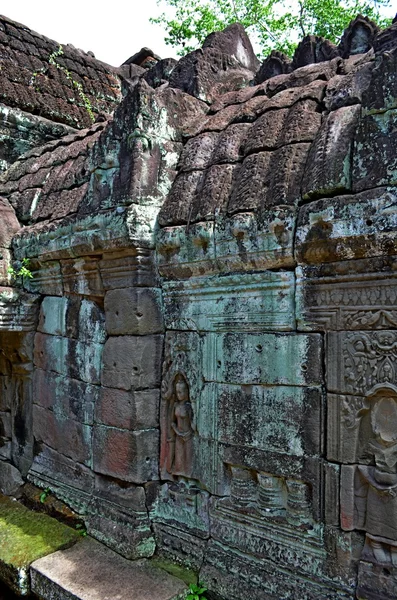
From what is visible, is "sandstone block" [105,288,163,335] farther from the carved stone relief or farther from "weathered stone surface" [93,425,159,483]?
"weathered stone surface" [93,425,159,483]

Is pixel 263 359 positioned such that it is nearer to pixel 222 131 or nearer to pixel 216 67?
pixel 222 131

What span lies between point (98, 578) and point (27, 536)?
0.99 meters

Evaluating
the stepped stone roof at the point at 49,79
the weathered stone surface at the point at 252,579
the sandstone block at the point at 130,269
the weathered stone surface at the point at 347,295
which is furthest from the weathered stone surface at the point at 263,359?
the stepped stone roof at the point at 49,79

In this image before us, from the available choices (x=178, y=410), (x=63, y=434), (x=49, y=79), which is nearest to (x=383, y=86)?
(x=178, y=410)

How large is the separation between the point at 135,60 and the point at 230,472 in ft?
21.7

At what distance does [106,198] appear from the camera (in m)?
3.88

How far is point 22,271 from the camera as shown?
4.75 m

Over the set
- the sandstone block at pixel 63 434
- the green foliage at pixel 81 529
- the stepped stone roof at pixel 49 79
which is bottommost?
the green foliage at pixel 81 529

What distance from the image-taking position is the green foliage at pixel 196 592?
10.5 ft

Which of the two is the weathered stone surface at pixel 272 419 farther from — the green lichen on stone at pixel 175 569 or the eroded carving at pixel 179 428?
the green lichen on stone at pixel 175 569

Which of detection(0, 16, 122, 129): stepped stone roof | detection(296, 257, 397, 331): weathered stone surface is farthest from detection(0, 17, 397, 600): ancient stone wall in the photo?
detection(0, 16, 122, 129): stepped stone roof

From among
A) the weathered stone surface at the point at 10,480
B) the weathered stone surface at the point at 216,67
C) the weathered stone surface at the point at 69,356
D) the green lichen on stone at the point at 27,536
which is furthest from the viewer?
the weathered stone surface at the point at 10,480

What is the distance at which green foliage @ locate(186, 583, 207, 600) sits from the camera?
319 cm

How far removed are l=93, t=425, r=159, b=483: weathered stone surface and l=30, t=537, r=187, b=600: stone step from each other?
0.56m
